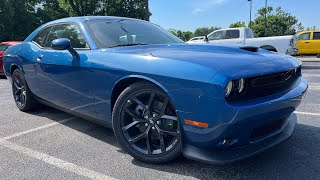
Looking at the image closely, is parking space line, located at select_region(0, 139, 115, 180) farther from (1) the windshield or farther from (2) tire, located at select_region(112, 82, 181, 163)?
(1) the windshield

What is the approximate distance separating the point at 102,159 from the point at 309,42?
61.1ft

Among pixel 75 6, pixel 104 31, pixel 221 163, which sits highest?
pixel 75 6

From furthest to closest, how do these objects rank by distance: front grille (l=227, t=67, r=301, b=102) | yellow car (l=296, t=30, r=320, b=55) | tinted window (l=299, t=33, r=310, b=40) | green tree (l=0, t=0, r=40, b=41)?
green tree (l=0, t=0, r=40, b=41)
tinted window (l=299, t=33, r=310, b=40)
yellow car (l=296, t=30, r=320, b=55)
front grille (l=227, t=67, r=301, b=102)

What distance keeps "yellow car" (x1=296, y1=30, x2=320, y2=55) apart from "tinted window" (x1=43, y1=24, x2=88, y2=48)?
17388 mm

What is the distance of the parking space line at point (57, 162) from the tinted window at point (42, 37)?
61.4 inches

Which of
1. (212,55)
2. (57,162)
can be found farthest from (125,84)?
(57,162)

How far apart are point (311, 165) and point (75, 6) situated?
3386 centimetres

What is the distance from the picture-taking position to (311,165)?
9.27 ft

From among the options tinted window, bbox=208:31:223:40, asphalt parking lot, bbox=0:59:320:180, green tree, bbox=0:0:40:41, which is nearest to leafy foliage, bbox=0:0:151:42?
green tree, bbox=0:0:40:41

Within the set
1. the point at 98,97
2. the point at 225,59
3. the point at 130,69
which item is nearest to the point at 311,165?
the point at 225,59

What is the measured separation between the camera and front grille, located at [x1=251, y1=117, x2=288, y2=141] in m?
2.57

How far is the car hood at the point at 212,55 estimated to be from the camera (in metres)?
2.53

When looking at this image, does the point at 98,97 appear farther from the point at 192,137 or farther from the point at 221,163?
the point at 221,163

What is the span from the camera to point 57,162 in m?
3.04
